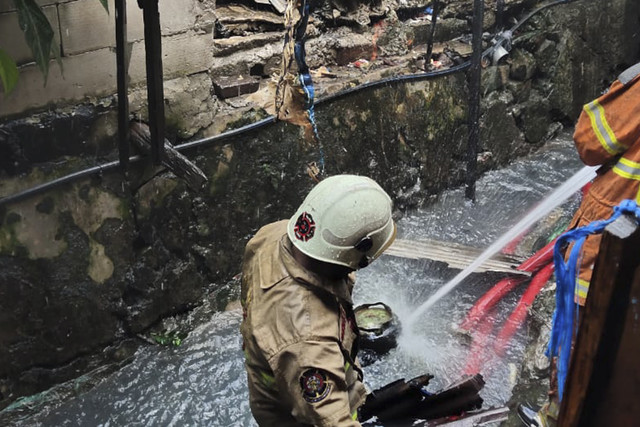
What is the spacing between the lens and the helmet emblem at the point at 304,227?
227 centimetres

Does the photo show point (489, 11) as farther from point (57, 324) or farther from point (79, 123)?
point (57, 324)

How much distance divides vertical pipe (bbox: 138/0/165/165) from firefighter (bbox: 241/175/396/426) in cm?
185

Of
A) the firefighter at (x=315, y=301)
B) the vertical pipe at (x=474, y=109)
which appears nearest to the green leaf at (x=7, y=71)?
the firefighter at (x=315, y=301)

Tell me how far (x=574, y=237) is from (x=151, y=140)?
3089 mm

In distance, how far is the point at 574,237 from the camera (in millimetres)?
1554

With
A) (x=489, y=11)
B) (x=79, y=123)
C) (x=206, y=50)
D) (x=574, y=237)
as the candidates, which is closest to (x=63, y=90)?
(x=79, y=123)

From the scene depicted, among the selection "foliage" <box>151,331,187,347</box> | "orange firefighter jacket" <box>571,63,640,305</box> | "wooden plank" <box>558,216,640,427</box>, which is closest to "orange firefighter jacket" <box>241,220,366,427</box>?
"wooden plank" <box>558,216,640,427</box>

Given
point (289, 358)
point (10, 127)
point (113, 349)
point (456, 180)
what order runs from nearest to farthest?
point (289, 358) → point (10, 127) → point (113, 349) → point (456, 180)

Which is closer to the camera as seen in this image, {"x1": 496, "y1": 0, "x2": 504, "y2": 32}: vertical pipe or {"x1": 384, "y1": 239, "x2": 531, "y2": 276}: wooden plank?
{"x1": 384, "y1": 239, "x2": 531, "y2": 276}: wooden plank

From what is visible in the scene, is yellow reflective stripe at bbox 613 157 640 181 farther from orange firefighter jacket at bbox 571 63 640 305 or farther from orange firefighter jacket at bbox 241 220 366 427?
orange firefighter jacket at bbox 241 220 366 427

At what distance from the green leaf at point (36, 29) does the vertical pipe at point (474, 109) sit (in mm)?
4290

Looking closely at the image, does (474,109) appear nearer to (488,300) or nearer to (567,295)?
(488,300)

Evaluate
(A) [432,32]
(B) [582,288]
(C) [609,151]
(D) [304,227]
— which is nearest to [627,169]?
(C) [609,151]

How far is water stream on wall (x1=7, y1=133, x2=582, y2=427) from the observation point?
3910 mm
